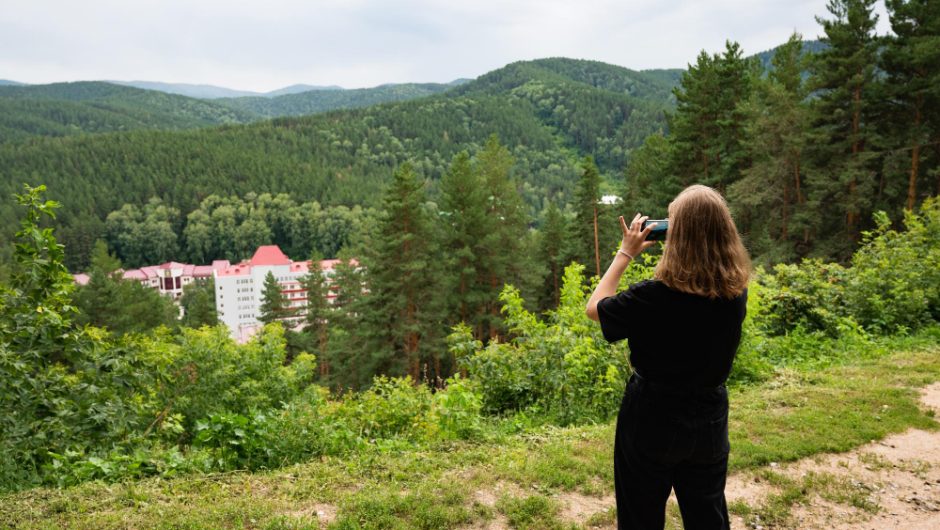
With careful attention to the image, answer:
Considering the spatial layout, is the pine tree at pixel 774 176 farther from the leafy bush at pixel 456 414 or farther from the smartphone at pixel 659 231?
the smartphone at pixel 659 231

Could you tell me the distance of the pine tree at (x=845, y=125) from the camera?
1694 cm

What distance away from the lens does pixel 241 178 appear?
137125mm

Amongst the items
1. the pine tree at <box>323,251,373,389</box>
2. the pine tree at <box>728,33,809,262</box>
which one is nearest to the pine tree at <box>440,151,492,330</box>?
the pine tree at <box>323,251,373,389</box>

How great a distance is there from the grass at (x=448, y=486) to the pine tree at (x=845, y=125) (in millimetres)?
14577

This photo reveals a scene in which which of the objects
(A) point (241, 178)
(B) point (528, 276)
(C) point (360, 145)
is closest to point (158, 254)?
(A) point (241, 178)

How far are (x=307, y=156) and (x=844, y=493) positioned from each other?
167539mm

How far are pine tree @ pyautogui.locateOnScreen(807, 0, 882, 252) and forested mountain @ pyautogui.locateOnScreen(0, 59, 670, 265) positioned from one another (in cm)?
10537

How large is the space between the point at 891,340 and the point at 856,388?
290 cm

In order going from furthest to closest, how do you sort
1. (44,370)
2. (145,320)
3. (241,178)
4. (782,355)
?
(241,178), (145,320), (782,355), (44,370)

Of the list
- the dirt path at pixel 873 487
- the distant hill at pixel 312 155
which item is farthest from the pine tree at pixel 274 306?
the distant hill at pixel 312 155

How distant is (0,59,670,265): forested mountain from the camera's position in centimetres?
12500

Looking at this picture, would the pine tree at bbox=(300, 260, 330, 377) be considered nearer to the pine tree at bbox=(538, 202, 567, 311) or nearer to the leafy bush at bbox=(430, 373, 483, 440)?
the pine tree at bbox=(538, 202, 567, 311)

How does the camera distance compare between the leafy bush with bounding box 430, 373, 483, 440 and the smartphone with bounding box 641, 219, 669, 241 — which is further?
the leafy bush with bounding box 430, 373, 483, 440

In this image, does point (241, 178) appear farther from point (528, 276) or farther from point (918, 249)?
point (918, 249)
